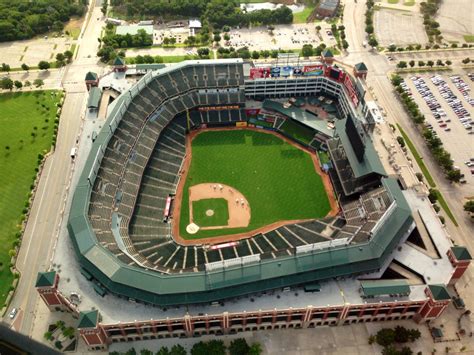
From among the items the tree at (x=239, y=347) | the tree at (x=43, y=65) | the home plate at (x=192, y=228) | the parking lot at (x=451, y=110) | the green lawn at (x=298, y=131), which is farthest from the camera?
the tree at (x=43, y=65)

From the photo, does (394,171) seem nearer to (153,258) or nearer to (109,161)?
(153,258)

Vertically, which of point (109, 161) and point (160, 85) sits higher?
point (160, 85)

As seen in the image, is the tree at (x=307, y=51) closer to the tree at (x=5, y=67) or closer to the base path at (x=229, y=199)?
the base path at (x=229, y=199)

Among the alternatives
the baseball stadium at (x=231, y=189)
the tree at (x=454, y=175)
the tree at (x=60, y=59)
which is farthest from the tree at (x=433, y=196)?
the tree at (x=60, y=59)

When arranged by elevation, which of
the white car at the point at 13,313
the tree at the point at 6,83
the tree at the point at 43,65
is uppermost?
the tree at the point at 43,65

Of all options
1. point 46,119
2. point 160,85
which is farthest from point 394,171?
point 46,119

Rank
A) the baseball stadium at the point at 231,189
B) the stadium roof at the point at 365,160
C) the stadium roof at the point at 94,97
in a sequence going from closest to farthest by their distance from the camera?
the baseball stadium at the point at 231,189 → the stadium roof at the point at 365,160 → the stadium roof at the point at 94,97
